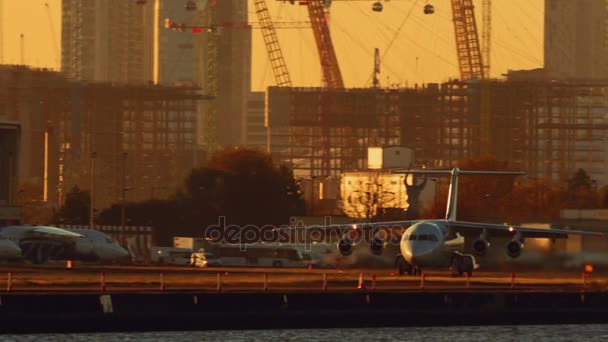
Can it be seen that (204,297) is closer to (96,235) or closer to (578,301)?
(578,301)

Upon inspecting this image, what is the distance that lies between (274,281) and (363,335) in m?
19.1

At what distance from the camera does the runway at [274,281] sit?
271ft

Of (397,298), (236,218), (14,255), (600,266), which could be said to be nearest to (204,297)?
(397,298)

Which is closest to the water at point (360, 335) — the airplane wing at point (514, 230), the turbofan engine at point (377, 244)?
the airplane wing at point (514, 230)

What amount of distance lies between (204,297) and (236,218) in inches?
4707

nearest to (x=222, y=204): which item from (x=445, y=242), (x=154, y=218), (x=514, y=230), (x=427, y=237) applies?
(x=154, y=218)

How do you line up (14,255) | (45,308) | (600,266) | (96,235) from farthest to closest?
1. (96,235)
2. (14,255)
3. (600,266)
4. (45,308)

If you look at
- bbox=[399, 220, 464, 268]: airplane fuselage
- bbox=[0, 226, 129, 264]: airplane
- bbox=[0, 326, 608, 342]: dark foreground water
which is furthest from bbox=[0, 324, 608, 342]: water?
bbox=[0, 226, 129, 264]: airplane

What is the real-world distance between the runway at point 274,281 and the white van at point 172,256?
24952 millimetres

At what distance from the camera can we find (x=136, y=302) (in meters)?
69.4

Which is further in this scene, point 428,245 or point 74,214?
point 74,214

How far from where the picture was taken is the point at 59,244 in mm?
118312

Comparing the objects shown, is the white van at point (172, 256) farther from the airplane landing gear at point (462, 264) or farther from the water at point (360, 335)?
the water at point (360, 335)

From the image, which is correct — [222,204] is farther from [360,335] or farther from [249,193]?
[360,335]
